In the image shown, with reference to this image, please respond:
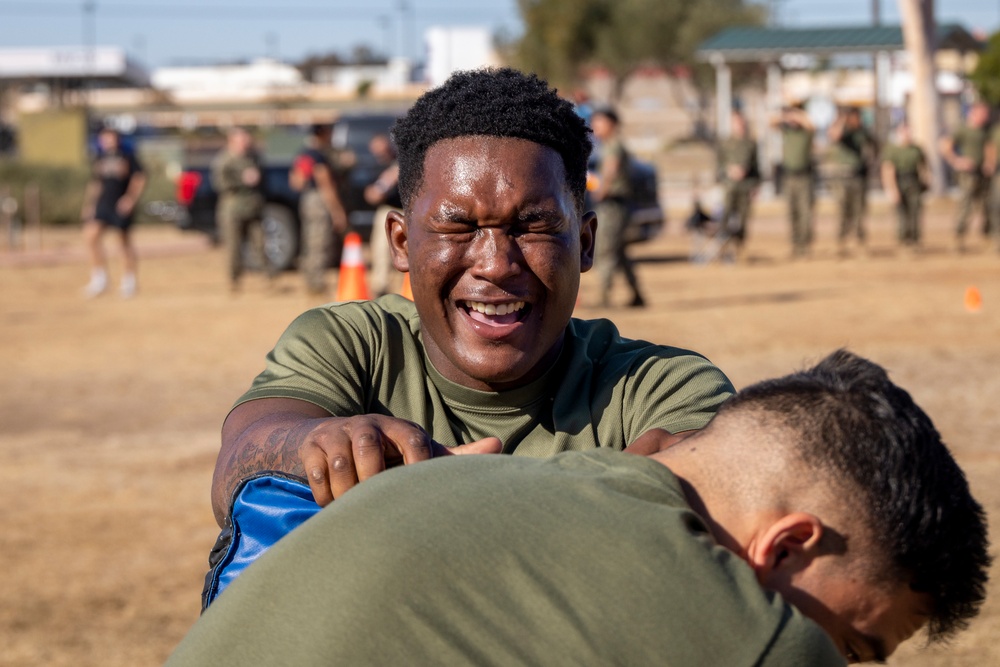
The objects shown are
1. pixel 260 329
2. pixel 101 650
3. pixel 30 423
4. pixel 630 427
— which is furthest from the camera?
pixel 260 329

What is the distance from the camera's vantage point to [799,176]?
20562mm

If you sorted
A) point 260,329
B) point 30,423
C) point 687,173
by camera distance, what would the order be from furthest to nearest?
point 687,173 < point 260,329 < point 30,423

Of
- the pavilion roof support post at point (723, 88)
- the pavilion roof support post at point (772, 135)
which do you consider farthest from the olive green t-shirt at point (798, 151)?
the pavilion roof support post at point (772, 135)

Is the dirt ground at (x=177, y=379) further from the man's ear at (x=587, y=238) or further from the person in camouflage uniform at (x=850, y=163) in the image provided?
the person in camouflage uniform at (x=850, y=163)

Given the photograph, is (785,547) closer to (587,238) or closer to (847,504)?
(847,504)

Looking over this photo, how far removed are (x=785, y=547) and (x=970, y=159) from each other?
2034 centimetres

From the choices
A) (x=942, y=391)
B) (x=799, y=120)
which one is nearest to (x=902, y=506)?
(x=942, y=391)

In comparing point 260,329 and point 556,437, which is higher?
point 556,437

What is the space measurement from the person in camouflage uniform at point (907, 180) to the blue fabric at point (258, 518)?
64.3 feet

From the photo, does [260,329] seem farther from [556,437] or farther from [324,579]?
[324,579]

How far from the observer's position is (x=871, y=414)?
5.86 feet

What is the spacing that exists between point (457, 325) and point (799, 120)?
18903 mm

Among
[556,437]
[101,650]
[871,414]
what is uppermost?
[871,414]

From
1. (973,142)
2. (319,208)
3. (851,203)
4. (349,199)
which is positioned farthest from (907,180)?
(319,208)
